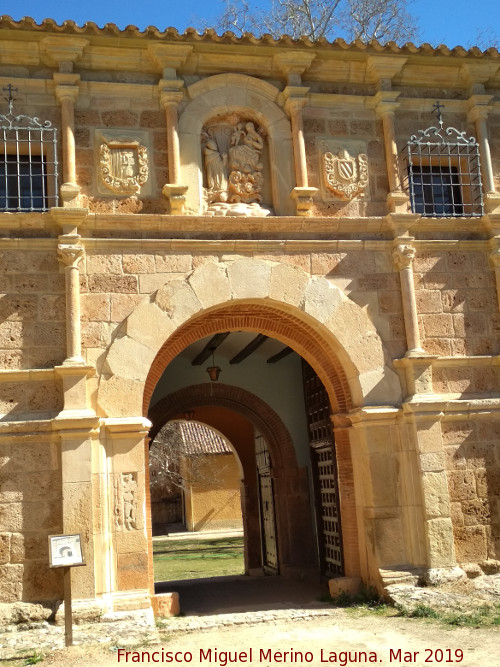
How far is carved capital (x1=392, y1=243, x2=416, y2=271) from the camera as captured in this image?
782 cm

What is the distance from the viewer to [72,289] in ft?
23.2

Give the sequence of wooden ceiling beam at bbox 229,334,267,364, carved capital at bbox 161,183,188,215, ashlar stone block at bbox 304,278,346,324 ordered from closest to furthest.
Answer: carved capital at bbox 161,183,188,215 → ashlar stone block at bbox 304,278,346,324 → wooden ceiling beam at bbox 229,334,267,364

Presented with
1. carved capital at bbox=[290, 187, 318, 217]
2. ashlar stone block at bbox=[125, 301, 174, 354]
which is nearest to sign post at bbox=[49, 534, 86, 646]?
ashlar stone block at bbox=[125, 301, 174, 354]

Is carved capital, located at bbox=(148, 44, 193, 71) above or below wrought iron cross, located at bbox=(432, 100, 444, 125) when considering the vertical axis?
above

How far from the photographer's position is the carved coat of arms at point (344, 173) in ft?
26.1

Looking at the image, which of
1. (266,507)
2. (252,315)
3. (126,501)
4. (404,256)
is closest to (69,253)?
(252,315)

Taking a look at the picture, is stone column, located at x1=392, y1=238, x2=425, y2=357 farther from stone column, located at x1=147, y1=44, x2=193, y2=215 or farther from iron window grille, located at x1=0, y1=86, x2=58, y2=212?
iron window grille, located at x1=0, y1=86, x2=58, y2=212

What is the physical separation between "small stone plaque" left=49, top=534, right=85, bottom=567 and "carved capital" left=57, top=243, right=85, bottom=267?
2.54 meters

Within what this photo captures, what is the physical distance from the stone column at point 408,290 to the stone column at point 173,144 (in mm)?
2299

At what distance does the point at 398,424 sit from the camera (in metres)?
7.54

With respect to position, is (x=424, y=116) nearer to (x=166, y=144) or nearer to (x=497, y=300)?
(x=497, y=300)

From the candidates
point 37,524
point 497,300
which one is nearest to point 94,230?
point 37,524

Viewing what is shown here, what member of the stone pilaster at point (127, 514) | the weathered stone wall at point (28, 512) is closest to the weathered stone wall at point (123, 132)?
the stone pilaster at point (127, 514)

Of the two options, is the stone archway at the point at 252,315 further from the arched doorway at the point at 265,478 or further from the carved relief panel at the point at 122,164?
the arched doorway at the point at 265,478
